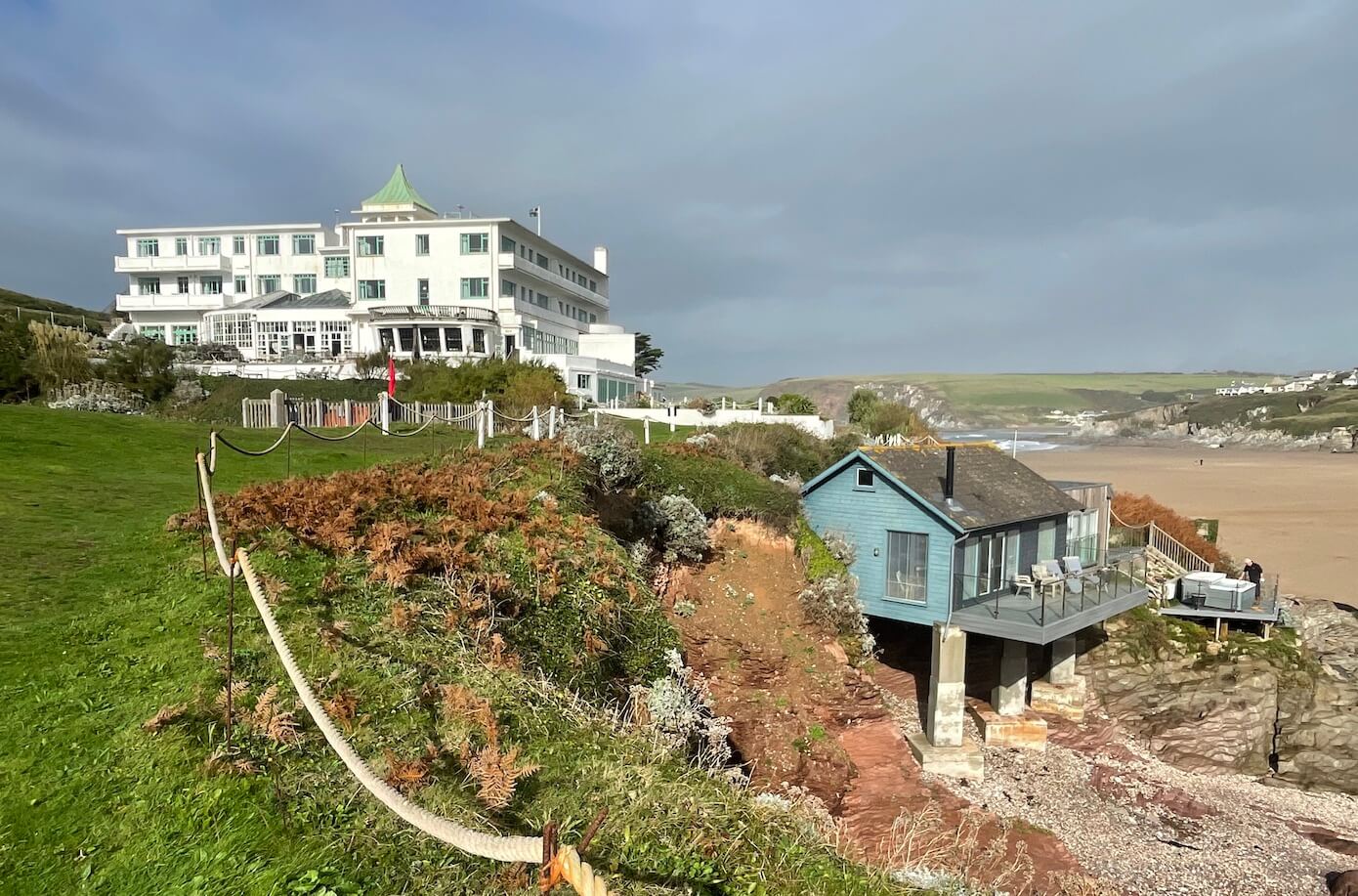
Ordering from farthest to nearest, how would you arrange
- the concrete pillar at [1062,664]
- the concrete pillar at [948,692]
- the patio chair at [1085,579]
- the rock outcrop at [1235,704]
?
the concrete pillar at [1062,664]
the rock outcrop at [1235,704]
the patio chair at [1085,579]
the concrete pillar at [948,692]

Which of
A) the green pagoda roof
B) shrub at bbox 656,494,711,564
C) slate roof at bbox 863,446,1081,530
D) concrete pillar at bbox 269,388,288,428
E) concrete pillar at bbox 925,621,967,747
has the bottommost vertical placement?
concrete pillar at bbox 925,621,967,747

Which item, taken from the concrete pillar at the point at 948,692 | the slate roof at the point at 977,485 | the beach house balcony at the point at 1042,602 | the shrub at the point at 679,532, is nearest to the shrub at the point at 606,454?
the shrub at the point at 679,532

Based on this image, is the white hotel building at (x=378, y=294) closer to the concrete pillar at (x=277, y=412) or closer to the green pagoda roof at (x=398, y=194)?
the green pagoda roof at (x=398, y=194)

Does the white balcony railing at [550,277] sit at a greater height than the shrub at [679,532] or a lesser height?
greater

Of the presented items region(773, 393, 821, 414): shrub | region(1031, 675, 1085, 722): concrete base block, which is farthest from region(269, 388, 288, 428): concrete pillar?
region(1031, 675, 1085, 722): concrete base block

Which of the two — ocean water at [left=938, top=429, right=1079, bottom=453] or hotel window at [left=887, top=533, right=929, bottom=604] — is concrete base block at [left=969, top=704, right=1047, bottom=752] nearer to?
hotel window at [left=887, top=533, right=929, bottom=604]

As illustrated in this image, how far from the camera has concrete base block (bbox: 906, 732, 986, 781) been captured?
1730 cm

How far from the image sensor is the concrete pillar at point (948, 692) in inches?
703

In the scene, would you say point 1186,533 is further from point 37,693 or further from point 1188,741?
point 37,693

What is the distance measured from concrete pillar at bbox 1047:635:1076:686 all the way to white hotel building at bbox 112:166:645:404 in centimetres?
3157

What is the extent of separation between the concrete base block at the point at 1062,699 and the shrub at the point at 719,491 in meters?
9.02

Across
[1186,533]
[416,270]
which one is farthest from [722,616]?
[416,270]

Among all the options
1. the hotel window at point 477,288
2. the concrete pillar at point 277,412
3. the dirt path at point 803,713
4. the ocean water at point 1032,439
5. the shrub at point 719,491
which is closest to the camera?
the dirt path at point 803,713

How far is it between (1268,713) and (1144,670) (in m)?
3.14
